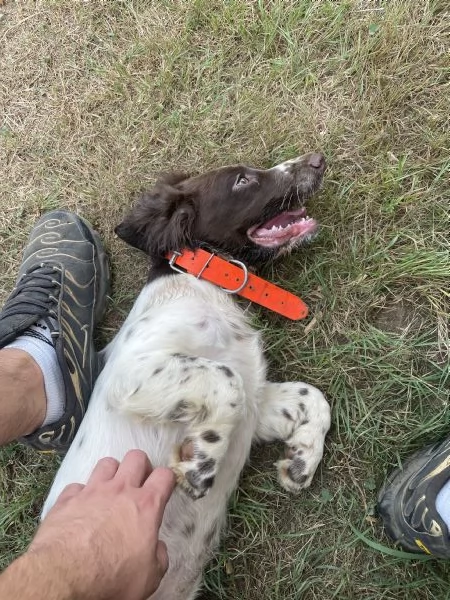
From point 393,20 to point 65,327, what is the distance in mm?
2885

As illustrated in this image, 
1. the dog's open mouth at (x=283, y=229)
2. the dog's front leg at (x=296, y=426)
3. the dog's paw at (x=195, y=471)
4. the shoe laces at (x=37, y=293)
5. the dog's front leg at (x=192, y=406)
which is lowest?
the dog's front leg at (x=296, y=426)

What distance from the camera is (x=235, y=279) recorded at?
10.9 ft

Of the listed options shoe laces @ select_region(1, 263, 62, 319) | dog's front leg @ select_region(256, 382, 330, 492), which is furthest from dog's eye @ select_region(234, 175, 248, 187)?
shoe laces @ select_region(1, 263, 62, 319)

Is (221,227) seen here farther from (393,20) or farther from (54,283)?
(393,20)

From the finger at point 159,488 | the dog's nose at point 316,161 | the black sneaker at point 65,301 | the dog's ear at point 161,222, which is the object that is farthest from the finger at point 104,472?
the dog's nose at point 316,161

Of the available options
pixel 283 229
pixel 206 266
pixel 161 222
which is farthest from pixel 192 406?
pixel 283 229

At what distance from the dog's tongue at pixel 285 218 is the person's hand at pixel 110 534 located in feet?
5.70

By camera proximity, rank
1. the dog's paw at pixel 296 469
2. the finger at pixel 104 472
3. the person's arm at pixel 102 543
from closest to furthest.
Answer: the person's arm at pixel 102 543, the finger at pixel 104 472, the dog's paw at pixel 296 469

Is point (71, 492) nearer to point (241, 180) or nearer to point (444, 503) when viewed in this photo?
point (444, 503)

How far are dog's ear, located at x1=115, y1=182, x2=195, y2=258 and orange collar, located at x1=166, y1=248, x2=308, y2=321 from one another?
3.3 inches

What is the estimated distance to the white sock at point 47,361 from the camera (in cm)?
327

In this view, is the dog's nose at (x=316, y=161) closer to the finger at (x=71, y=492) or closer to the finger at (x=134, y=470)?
the finger at (x=134, y=470)

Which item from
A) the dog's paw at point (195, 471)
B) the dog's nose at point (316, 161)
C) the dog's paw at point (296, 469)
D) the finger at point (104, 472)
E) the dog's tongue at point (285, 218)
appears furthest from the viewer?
the dog's tongue at point (285, 218)

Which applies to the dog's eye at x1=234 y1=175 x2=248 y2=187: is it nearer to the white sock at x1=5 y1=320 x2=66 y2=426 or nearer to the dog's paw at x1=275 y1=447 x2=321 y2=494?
the white sock at x1=5 y1=320 x2=66 y2=426
